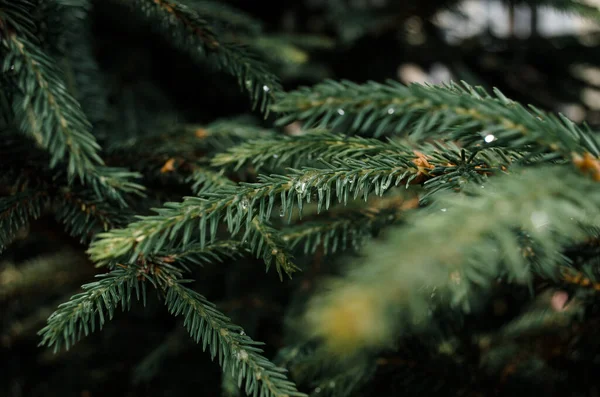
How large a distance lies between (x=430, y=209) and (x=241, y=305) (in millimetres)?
446

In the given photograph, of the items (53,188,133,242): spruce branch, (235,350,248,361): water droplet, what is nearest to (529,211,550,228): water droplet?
(235,350,248,361): water droplet

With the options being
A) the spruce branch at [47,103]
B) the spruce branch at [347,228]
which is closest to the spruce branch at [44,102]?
the spruce branch at [47,103]

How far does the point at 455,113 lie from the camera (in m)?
0.29

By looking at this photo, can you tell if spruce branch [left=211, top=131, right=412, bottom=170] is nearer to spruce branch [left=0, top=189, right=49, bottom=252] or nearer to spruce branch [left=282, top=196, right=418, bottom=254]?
spruce branch [left=282, top=196, right=418, bottom=254]

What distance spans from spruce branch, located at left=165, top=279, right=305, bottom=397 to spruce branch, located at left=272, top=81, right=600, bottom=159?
175mm

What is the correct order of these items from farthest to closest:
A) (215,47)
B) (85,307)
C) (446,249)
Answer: (215,47)
(85,307)
(446,249)

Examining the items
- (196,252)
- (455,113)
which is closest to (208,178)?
(196,252)

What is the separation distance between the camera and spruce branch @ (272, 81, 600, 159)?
28cm

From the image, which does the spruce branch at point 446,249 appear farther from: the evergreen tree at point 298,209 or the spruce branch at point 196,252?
the spruce branch at point 196,252

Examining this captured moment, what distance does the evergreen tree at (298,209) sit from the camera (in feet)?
0.86

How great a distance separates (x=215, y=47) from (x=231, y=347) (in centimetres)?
30

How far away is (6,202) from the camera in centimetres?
41

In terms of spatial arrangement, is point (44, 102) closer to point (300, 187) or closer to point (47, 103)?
point (47, 103)

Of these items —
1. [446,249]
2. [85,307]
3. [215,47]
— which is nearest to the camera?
[446,249]
